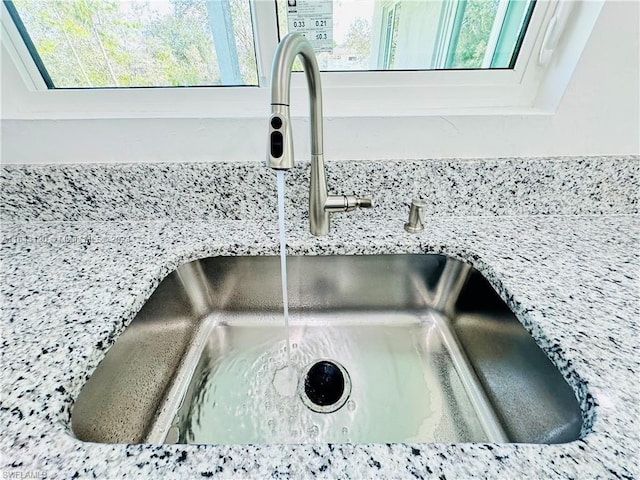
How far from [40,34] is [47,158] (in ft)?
0.98

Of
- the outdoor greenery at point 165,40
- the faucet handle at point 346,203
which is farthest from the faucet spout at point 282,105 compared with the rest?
the outdoor greenery at point 165,40

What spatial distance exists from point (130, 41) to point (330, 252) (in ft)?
2.34

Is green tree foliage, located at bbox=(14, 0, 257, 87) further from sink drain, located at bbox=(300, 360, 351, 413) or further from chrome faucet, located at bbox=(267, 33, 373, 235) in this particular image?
sink drain, located at bbox=(300, 360, 351, 413)

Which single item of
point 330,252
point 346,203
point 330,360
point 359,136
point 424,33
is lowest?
point 330,360

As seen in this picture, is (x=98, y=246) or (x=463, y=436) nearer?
(x=463, y=436)

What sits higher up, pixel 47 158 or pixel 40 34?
pixel 40 34

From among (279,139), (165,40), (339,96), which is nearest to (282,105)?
(279,139)

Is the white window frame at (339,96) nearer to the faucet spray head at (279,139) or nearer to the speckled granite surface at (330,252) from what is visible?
the speckled granite surface at (330,252)

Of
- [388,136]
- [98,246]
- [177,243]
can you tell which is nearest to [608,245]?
[388,136]

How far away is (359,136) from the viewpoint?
0.73 meters

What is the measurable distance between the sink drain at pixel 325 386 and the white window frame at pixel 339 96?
1.97 feet

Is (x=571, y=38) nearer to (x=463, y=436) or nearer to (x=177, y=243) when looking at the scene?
(x=463, y=436)

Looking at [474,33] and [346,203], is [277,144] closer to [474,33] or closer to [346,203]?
[346,203]

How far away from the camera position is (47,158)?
29.6 inches
